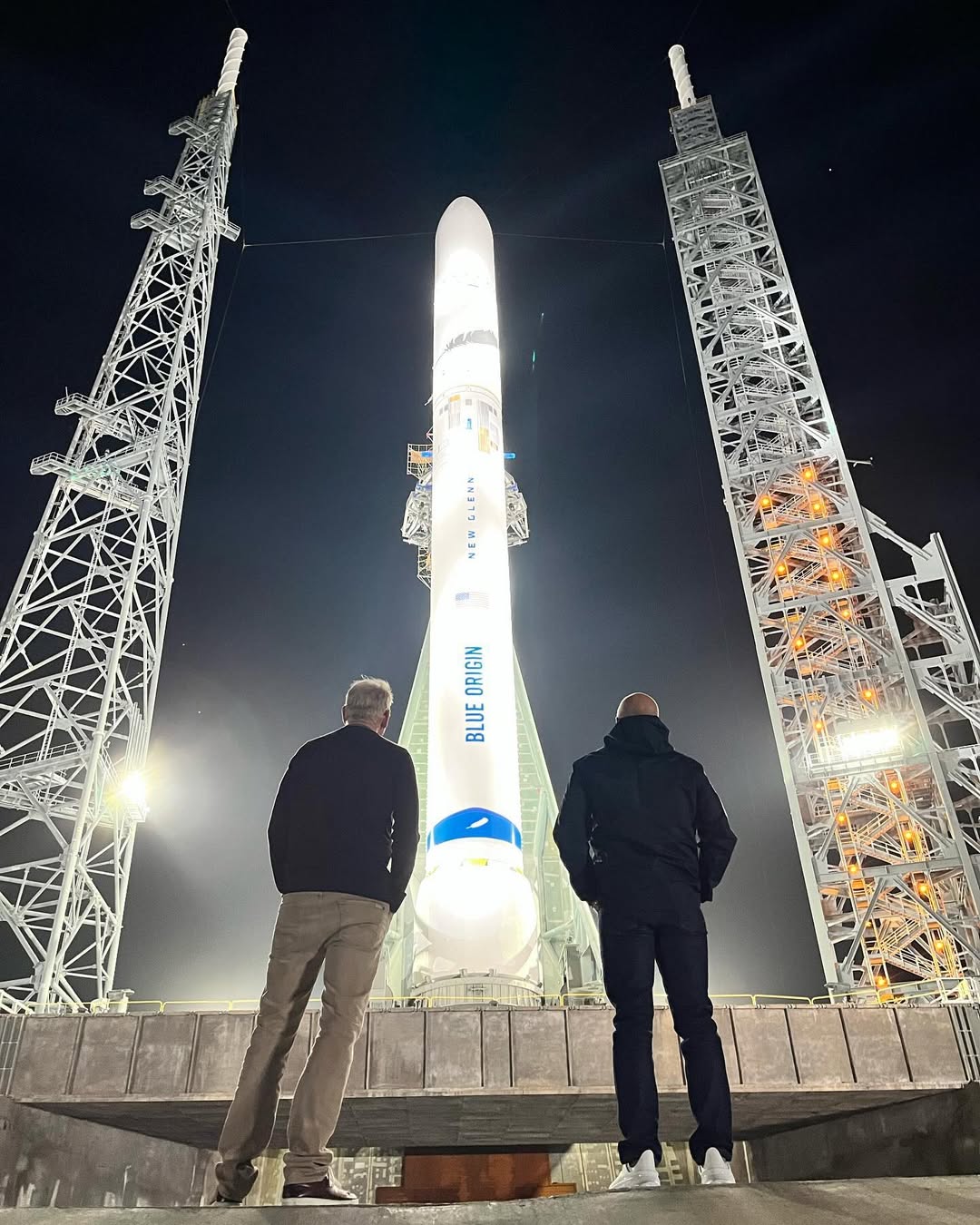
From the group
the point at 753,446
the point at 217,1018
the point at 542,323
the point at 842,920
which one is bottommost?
the point at 217,1018

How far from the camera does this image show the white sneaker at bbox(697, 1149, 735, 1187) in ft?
11.3

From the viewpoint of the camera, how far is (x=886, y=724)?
19953 millimetres

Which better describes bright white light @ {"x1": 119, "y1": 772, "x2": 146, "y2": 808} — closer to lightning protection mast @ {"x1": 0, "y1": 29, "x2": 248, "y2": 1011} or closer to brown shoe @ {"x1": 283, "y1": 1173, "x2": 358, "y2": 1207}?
lightning protection mast @ {"x1": 0, "y1": 29, "x2": 248, "y2": 1011}

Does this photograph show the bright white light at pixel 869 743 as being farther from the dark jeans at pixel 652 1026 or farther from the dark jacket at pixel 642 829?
the dark jeans at pixel 652 1026

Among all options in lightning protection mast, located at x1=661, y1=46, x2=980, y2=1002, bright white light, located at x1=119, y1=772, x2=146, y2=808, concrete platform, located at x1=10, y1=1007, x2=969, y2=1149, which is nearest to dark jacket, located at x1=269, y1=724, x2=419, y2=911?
concrete platform, located at x1=10, y1=1007, x2=969, y2=1149

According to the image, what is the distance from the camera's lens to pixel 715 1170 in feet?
11.5

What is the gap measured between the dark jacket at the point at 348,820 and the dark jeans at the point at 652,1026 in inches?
39.6

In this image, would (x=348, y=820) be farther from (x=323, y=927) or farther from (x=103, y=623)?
(x=103, y=623)

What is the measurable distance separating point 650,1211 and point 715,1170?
3.45ft

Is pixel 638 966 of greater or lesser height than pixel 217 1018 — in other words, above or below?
below

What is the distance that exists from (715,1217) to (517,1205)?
574mm

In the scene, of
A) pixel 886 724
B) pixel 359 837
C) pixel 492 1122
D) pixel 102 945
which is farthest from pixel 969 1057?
pixel 102 945

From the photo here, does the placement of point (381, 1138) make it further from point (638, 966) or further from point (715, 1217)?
point (715, 1217)

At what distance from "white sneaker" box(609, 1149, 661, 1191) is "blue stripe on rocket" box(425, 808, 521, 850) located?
9.21 m
